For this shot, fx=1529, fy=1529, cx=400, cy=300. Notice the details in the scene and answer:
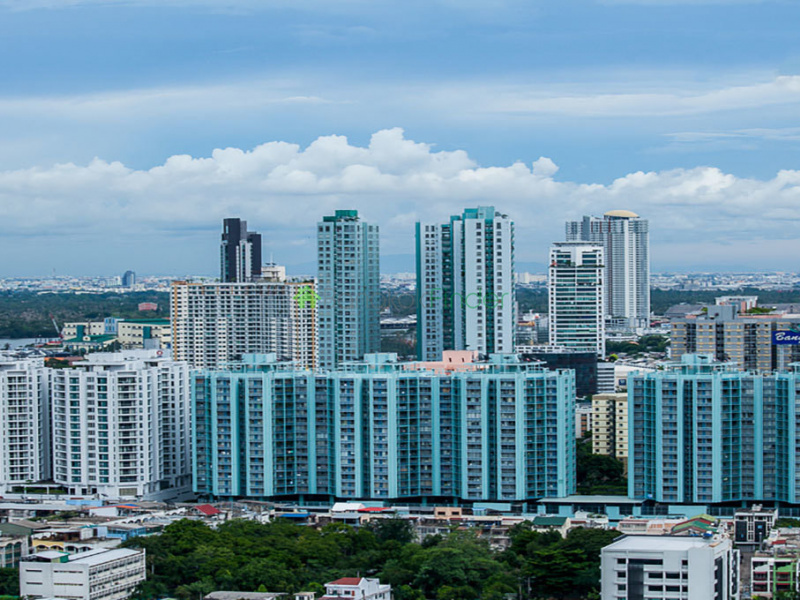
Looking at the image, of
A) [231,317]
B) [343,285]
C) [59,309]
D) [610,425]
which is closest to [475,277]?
[343,285]

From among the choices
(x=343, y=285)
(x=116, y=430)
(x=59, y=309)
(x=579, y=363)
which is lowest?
(x=116, y=430)

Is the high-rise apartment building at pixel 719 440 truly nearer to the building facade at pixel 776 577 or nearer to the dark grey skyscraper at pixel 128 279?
the building facade at pixel 776 577

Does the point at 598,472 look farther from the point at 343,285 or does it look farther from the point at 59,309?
the point at 59,309

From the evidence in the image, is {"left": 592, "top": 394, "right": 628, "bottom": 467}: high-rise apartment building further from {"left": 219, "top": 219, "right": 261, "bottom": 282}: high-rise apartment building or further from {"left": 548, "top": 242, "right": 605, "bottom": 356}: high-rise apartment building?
{"left": 219, "top": 219, "right": 261, "bottom": 282}: high-rise apartment building

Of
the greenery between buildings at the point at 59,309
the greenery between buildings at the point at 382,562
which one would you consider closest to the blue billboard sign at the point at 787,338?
the greenery between buildings at the point at 382,562

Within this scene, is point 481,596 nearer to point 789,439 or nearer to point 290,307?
point 789,439
